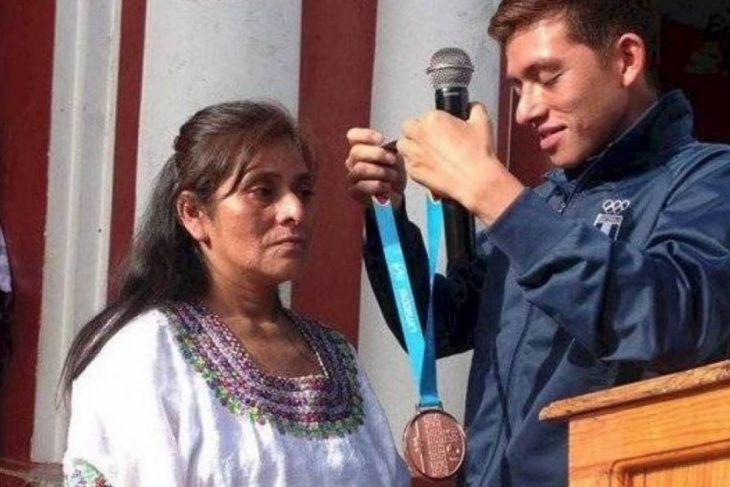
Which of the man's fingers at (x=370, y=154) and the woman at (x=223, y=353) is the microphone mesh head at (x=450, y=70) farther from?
the woman at (x=223, y=353)

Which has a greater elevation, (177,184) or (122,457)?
(177,184)

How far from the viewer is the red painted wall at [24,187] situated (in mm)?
4766

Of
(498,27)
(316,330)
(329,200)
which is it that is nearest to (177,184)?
(316,330)

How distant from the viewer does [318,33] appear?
4707 millimetres

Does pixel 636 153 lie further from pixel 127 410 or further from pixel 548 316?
pixel 127 410

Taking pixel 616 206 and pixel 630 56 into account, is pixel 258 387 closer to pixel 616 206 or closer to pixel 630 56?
pixel 616 206

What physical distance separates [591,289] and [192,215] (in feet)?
2.32

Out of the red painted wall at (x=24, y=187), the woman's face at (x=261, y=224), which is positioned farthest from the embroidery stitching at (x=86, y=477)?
the red painted wall at (x=24, y=187)

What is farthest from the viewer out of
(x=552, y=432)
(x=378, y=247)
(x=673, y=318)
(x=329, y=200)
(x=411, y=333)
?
(x=329, y=200)

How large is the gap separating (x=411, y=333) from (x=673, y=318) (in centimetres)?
50

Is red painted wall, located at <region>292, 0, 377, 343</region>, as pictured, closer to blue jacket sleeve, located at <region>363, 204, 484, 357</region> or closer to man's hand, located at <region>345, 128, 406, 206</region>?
blue jacket sleeve, located at <region>363, 204, 484, 357</region>

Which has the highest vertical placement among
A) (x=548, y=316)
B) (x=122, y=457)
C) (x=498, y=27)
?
(x=498, y=27)

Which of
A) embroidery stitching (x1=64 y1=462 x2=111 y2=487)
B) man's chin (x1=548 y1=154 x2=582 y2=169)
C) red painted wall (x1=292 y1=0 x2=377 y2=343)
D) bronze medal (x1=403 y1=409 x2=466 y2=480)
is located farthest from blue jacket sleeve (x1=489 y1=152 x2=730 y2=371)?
red painted wall (x1=292 y1=0 x2=377 y2=343)

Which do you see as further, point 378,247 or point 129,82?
point 129,82
